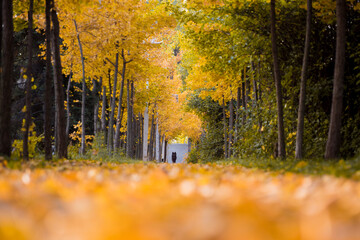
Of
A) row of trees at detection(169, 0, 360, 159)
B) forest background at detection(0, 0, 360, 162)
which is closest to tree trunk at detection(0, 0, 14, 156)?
forest background at detection(0, 0, 360, 162)

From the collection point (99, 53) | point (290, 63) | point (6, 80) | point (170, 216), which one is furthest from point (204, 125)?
point (170, 216)

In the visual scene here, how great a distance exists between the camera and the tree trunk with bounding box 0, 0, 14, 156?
27.7 feet

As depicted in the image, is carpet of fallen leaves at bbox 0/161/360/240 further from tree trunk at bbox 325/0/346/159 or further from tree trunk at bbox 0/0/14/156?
tree trunk at bbox 0/0/14/156

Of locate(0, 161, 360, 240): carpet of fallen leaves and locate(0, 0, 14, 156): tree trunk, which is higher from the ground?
locate(0, 0, 14, 156): tree trunk

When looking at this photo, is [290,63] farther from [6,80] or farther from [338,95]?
[6,80]

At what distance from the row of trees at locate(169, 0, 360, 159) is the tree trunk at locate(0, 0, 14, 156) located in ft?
18.4

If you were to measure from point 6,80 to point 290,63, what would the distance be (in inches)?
338

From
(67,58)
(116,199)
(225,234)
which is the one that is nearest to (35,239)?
(225,234)

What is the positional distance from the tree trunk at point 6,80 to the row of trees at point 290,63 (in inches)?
221

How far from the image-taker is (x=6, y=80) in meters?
8.55

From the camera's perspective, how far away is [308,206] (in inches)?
94.3

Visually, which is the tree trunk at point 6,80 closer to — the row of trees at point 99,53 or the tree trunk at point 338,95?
the row of trees at point 99,53

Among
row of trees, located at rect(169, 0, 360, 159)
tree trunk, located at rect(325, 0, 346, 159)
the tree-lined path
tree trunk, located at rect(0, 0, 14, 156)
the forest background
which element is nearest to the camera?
the tree-lined path

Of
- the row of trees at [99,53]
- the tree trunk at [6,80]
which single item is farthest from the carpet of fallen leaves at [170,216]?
the row of trees at [99,53]
